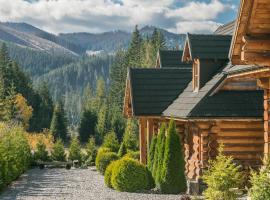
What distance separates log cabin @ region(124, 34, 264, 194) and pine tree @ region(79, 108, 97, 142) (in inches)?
2233

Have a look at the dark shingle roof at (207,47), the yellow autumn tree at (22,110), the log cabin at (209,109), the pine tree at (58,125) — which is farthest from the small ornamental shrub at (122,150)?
the yellow autumn tree at (22,110)

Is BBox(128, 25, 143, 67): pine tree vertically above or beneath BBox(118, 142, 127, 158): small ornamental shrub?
above

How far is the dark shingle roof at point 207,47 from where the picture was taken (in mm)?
20203

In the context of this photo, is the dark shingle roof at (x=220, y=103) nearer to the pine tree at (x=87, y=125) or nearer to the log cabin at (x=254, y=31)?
the log cabin at (x=254, y=31)

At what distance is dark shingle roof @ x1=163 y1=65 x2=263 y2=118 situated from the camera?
17953 millimetres

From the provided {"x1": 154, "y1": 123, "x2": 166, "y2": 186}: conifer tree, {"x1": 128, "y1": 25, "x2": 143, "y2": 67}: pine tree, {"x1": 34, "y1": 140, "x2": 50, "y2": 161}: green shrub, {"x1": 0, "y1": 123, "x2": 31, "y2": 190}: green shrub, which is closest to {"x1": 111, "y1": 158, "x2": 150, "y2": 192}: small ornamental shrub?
{"x1": 154, "y1": 123, "x2": 166, "y2": 186}: conifer tree

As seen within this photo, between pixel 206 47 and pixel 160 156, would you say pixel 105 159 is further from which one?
pixel 206 47

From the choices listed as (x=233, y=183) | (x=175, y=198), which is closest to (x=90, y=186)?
(x=175, y=198)

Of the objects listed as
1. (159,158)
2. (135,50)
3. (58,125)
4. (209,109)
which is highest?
(135,50)

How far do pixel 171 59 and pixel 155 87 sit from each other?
4.60 metres

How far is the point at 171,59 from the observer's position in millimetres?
27422

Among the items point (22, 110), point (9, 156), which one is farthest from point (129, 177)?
point (22, 110)

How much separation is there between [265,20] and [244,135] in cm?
882

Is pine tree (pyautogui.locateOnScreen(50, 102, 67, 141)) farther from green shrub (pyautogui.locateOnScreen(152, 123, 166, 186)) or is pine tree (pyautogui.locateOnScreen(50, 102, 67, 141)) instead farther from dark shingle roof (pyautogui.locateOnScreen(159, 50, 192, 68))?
green shrub (pyautogui.locateOnScreen(152, 123, 166, 186))
